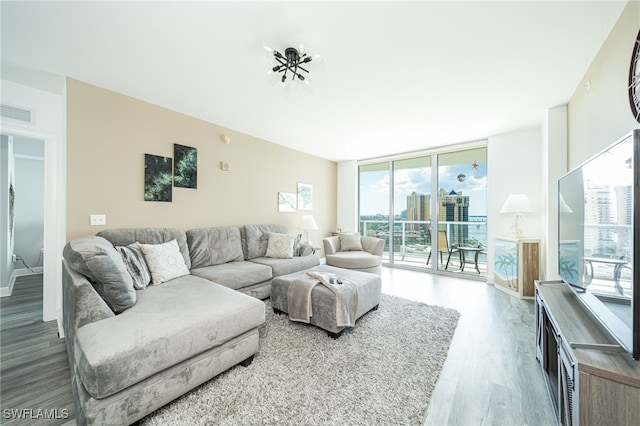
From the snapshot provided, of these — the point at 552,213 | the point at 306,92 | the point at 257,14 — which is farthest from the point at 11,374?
the point at 552,213

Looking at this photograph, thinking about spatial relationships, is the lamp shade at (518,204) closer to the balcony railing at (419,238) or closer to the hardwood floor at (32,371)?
the balcony railing at (419,238)

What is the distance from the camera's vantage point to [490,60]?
6.72 ft

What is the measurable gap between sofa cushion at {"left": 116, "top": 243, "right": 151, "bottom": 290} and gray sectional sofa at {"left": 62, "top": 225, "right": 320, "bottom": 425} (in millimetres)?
11

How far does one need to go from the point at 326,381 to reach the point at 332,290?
30.0 inches

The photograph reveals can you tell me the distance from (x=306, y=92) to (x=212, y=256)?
2.44 meters

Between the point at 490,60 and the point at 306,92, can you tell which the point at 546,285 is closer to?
the point at 490,60

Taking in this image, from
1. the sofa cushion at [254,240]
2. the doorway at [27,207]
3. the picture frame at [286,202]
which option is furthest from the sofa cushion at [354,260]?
the doorway at [27,207]

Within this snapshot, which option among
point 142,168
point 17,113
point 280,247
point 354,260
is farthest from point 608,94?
point 17,113

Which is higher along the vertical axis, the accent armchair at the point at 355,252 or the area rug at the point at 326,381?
the accent armchair at the point at 355,252

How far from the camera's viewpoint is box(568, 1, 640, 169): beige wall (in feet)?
4.99

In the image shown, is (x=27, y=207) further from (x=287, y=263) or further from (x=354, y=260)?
(x=354, y=260)

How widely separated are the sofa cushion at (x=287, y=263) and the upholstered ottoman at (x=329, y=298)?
586 millimetres

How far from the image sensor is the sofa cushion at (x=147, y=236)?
2.48m

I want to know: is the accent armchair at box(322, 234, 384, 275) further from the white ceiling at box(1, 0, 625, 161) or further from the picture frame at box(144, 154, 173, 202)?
the picture frame at box(144, 154, 173, 202)
